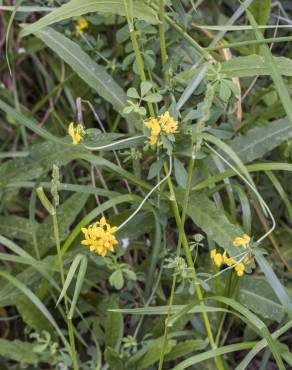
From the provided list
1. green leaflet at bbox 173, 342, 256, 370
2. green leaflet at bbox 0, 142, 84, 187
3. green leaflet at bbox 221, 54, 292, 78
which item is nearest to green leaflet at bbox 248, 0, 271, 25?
green leaflet at bbox 221, 54, 292, 78

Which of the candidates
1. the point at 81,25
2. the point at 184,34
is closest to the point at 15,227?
the point at 81,25

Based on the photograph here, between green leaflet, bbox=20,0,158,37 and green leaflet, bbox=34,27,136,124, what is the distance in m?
0.21

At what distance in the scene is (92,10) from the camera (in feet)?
4.59

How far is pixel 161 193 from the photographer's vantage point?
4.81ft

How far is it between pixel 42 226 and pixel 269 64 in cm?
75

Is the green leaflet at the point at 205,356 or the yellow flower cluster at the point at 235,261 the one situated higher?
the yellow flower cluster at the point at 235,261

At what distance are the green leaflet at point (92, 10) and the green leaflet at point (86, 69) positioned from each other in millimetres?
207

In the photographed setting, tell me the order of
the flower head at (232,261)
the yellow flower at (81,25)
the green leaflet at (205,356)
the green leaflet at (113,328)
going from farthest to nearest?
the yellow flower at (81,25) → the green leaflet at (113,328) → the green leaflet at (205,356) → the flower head at (232,261)

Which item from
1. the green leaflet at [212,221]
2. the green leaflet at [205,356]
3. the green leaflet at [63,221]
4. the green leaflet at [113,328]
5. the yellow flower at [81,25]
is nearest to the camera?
the green leaflet at [205,356]

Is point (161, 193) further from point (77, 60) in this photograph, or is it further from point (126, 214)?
point (77, 60)

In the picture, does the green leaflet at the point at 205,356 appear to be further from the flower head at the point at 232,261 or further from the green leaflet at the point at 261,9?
the green leaflet at the point at 261,9

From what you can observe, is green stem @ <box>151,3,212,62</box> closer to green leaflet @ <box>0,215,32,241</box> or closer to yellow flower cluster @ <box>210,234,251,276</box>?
yellow flower cluster @ <box>210,234,251,276</box>

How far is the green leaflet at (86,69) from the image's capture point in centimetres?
158

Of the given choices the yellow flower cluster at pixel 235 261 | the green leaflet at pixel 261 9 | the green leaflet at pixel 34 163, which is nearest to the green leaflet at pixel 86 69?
the green leaflet at pixel 34 163
